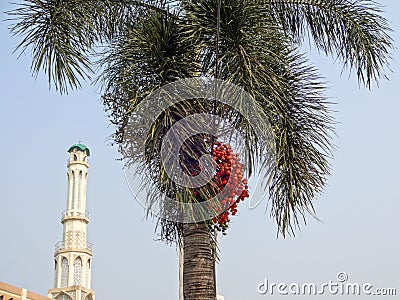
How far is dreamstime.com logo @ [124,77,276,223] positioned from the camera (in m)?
4.24

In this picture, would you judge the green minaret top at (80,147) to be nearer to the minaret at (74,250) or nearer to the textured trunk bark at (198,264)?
the minaret at (74,250)

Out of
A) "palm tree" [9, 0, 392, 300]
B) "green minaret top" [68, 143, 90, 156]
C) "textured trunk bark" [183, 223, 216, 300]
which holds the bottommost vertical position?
"textured trunk bark" [183, 223, 216, 300]

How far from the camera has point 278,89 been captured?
461 centimetres

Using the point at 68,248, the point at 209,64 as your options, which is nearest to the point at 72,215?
the point at 68,248

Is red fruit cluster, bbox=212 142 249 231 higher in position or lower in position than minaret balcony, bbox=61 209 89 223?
lower

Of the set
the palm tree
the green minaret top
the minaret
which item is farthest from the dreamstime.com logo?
the green minaret top

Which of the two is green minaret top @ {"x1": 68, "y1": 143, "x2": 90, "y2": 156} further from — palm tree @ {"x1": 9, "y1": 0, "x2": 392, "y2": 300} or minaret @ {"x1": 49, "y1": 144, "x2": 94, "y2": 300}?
palm tree @ {"x1": 9, "y1": 0, "x2": 392, "y2": 300}

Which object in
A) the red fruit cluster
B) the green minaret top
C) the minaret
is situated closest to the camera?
the red fruit cluster

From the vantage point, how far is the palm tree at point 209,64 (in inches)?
171

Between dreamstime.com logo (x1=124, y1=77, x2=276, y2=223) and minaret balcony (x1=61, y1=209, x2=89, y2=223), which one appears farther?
minaret balcony (x1=61, y1=209, x2=89, y2=223)

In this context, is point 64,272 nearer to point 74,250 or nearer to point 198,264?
point 74,250

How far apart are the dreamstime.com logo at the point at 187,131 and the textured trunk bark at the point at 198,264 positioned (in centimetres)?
16

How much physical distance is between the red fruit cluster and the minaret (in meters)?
25.7

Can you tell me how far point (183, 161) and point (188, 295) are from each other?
908 millimetres
